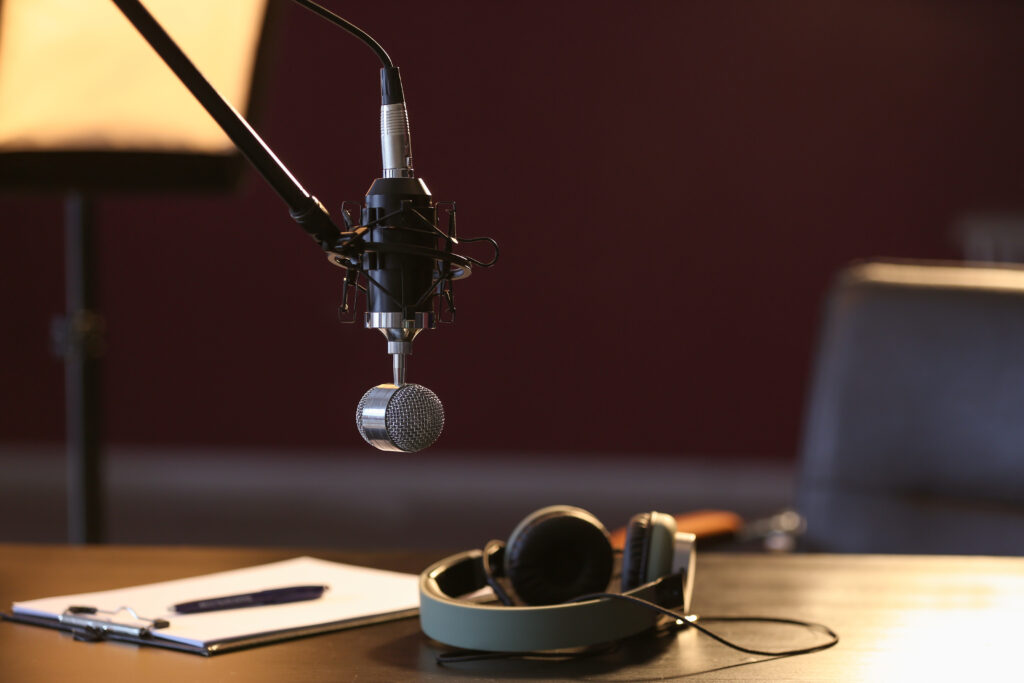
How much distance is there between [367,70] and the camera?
4.70 meters

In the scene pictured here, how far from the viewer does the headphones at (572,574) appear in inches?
30.6

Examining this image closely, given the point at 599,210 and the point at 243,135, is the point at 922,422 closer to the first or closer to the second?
the point at 243,135

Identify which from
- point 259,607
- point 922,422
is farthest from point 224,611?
point 922,422

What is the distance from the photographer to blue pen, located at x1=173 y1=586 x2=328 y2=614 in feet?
2.84

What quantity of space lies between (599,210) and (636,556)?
3.87 m

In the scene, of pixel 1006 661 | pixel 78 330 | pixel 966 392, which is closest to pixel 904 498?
pixel 966 392

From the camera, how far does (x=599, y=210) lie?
15.3ft

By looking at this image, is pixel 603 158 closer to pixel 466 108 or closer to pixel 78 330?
pixel 466 108

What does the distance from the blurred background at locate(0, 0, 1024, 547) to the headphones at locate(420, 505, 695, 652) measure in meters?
3.63

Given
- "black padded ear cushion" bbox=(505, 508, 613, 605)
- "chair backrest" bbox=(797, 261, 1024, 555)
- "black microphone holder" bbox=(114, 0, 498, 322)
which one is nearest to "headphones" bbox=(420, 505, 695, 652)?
"black padded ear cushion" bbox=(505, 508, 613, 605)

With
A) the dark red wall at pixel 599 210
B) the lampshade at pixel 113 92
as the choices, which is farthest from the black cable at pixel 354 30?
the dark red wall at pixel 599 210

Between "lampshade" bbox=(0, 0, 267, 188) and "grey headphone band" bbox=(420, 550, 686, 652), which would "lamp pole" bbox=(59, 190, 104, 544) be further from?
"grey headphone band" bbox=(420, 550, 686, 652)

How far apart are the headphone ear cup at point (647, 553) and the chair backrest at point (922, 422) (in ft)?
2.71

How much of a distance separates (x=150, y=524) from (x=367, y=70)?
1.96m
